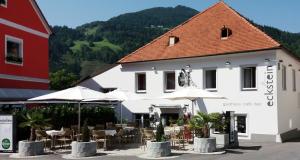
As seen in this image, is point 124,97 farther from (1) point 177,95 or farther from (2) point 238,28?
(2) point 238,28

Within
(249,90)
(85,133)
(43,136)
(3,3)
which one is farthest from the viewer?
(249,90)

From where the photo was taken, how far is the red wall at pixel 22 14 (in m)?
26.8

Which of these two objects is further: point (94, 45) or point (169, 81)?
point (94, 45)

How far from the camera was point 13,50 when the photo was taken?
27891 millimetres

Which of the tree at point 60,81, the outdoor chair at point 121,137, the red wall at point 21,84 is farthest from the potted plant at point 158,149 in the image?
the tree at point 60,81

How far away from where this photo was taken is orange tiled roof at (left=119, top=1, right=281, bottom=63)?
2691 centimetres

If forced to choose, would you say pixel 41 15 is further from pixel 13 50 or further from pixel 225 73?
pixel 225 73

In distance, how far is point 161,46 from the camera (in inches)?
1267

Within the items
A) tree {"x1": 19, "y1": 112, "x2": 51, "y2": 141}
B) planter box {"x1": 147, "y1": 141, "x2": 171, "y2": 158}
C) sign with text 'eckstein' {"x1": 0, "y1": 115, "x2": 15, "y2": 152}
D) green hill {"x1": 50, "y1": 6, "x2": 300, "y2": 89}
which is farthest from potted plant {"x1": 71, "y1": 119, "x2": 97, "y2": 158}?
green hill {"x1": 50, "y1": 6, "x2": 300, "y2": 89}

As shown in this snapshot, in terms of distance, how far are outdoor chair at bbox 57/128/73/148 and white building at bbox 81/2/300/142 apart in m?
10.1

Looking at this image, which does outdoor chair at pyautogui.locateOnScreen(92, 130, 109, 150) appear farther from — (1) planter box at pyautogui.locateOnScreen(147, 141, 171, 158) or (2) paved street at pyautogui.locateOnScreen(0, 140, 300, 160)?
(1) planter box at pyautogui.locateOnScreen(147, 141, 171, 158)

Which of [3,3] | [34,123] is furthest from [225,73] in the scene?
[3,3]

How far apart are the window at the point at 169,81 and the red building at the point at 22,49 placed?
339 inches

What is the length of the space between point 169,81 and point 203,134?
1229 centimetres
